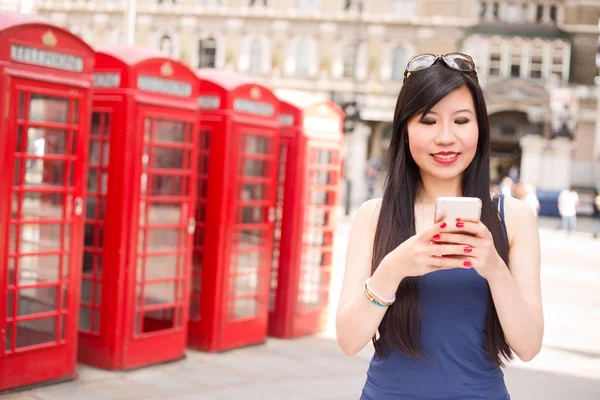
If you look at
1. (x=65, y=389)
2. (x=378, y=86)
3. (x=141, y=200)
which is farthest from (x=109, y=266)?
(x=378, y=86)

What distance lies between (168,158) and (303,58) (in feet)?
113

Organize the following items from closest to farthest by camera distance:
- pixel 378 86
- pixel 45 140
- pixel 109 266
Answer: pixel 45 140, pixel 109 266, pixel 378 86

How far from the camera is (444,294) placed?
2.05 m

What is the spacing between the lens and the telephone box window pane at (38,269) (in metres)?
5.11

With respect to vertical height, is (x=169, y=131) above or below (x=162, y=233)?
above

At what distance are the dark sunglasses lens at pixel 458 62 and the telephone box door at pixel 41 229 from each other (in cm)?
355

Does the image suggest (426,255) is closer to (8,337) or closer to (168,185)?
(8,337)

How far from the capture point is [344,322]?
2.05 meters

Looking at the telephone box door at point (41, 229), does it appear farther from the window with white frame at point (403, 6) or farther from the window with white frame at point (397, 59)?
the window with white frame at point (403, 6)

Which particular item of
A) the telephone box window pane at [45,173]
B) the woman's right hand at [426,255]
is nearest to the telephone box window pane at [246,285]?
the telephone box window pane at [45,173]

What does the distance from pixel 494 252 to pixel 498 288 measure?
0.13 metres

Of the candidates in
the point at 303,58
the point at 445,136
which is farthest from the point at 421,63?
the point at 303,58

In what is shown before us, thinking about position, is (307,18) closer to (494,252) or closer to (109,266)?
(109,266)

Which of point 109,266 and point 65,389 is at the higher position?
point 109,266
